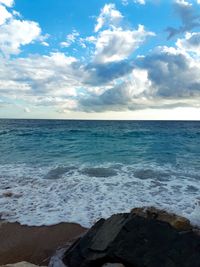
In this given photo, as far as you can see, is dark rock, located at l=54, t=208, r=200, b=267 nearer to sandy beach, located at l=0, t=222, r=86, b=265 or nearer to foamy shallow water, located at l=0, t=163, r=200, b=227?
sandy beach, located at l=0, t=222, r=86, b=265

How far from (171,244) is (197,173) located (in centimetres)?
1037

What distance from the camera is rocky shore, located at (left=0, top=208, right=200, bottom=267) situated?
438 cm

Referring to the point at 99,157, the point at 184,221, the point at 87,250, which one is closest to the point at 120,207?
the point at 184,221

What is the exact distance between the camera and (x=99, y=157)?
62.0 ft

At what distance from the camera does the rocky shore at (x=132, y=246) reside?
14.4 ft

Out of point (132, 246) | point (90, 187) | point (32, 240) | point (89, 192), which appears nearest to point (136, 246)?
point (132, 246)

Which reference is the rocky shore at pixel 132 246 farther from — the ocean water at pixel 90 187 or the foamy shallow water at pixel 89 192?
the ocean water at pixel 90 187

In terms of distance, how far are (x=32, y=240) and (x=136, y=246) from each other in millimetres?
3070

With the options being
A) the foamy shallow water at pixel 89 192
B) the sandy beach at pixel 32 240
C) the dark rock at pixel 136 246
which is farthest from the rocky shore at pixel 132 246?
the foamy shallow water at pixel 89 192

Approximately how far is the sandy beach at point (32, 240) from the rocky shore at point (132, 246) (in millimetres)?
879

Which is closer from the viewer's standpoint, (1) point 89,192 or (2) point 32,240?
(2) point 32,240

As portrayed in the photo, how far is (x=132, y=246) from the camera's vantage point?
461 centimetres

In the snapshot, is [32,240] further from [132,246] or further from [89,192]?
[89,192]

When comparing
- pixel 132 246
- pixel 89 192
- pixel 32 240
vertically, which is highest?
pixel 132 246
